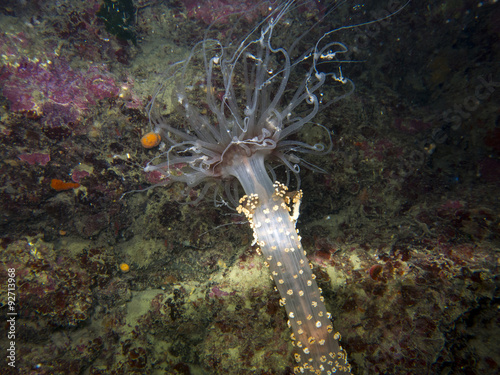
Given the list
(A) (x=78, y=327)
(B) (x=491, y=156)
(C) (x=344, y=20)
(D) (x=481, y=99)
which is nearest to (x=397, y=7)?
(C) (x=344, y=20)

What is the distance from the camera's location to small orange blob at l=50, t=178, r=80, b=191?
4.02 m

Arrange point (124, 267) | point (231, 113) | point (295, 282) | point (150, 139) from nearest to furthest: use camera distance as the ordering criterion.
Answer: point (295, 282) → point (231, 113) → point (150, 139) → point (124, 267)

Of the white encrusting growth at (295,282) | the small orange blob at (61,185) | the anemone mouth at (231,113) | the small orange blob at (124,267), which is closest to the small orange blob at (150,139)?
the anemone mouth at (231,113)

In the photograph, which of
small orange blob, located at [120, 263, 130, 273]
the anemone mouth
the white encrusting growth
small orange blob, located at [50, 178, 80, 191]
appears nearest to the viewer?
the white encrusting growth

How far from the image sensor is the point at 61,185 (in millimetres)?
4051

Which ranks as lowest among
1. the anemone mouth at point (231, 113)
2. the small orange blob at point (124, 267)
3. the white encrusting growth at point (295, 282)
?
the white encrusting growth at point (295, 282)

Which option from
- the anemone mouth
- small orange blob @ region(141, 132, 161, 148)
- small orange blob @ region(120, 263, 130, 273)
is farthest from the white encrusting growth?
small orange blob @ region(120, 263, 130, 273)

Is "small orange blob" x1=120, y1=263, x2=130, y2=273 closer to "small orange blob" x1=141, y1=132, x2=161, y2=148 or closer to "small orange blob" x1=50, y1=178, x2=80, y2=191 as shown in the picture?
"small orange blob" x1=50, y1=178, x2=80, y2=191

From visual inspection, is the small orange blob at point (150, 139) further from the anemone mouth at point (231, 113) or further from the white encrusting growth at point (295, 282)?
the white encrusting growth at point (295, 282)

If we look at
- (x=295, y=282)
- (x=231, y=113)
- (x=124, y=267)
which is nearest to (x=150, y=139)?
(x=231, y=113)

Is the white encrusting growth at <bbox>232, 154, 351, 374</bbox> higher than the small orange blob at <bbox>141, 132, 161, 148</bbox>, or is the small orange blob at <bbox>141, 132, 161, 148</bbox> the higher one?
the small orange blob at <bbox>141, 132, 161, 148</bbox>

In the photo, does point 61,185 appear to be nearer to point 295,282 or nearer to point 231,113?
point 231,113

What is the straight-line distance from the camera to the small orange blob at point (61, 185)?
4.02 meters

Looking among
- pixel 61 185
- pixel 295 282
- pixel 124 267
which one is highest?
pixel 61 185
